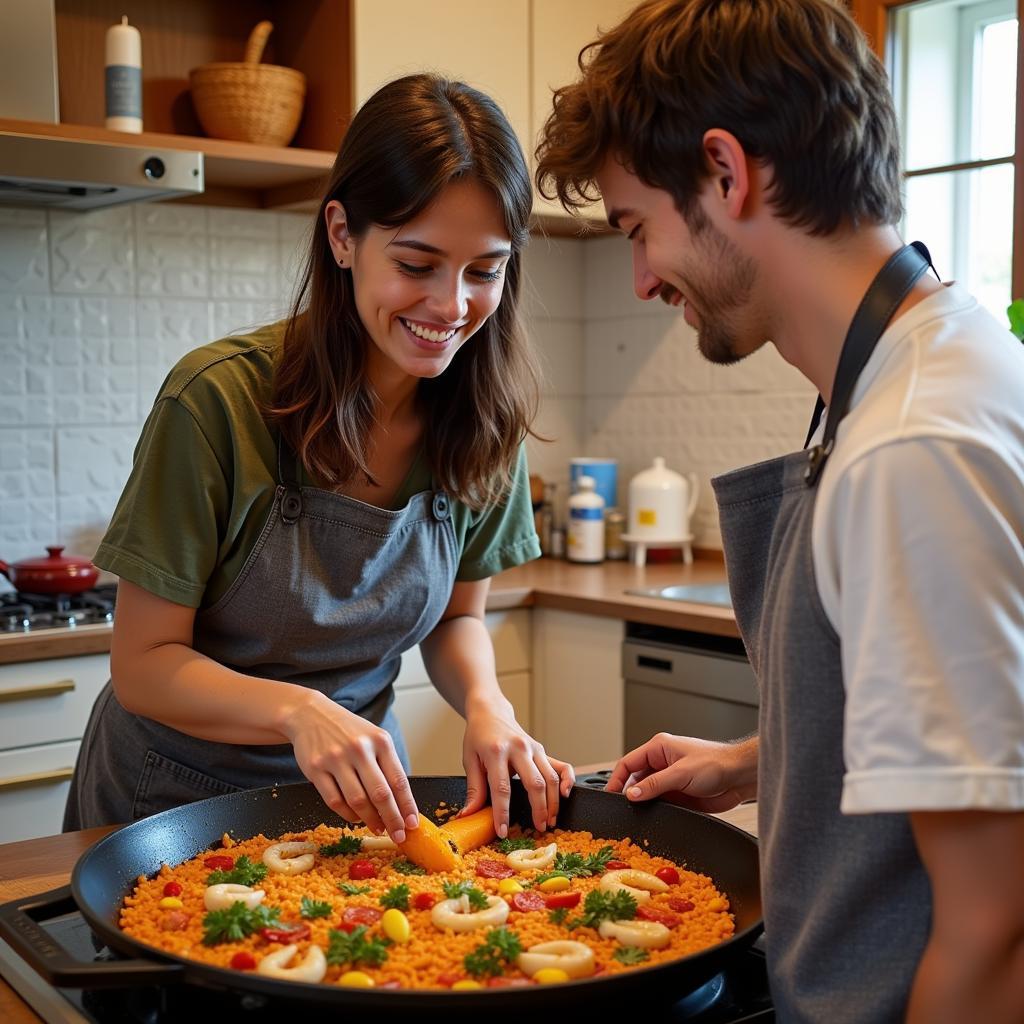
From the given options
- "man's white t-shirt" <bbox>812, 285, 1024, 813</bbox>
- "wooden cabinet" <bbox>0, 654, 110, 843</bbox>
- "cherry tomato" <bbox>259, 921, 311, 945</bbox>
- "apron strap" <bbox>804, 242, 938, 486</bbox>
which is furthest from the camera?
"wooden cabinet" <bbox>0, 654, 110, 843</bbox>

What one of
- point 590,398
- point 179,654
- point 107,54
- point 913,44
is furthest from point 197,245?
point 179,654

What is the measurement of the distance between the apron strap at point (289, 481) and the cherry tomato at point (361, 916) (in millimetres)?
531

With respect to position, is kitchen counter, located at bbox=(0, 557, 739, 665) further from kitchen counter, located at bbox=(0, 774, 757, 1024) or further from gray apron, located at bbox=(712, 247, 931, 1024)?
gray apron, located at bbox=(712, 247, 931, 1024)

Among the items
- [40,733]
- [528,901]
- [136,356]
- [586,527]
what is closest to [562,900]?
[528,901]

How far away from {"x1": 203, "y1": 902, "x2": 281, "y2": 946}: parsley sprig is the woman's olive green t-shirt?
446mm

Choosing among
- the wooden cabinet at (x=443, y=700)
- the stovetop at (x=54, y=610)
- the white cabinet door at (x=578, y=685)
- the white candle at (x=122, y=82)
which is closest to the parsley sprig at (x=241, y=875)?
the stovetop at (x=54, y=610)

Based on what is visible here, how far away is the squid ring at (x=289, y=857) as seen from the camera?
119 centimetres

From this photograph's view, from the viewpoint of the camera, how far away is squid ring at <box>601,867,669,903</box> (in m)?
1.15

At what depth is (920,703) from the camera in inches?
27.1

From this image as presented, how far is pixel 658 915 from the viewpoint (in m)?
1.08

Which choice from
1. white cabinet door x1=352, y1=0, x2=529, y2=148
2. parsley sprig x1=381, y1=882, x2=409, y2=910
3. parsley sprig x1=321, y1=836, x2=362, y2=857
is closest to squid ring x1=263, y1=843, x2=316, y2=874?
parsley sprig x1=321, y1=836, x2=362, y2=857

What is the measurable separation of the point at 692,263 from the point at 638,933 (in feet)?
1.72

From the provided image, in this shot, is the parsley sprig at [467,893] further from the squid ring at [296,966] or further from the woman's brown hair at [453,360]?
the woman's brown hair at [453,360]

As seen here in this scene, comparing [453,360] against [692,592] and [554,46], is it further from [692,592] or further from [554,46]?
[554,46]
